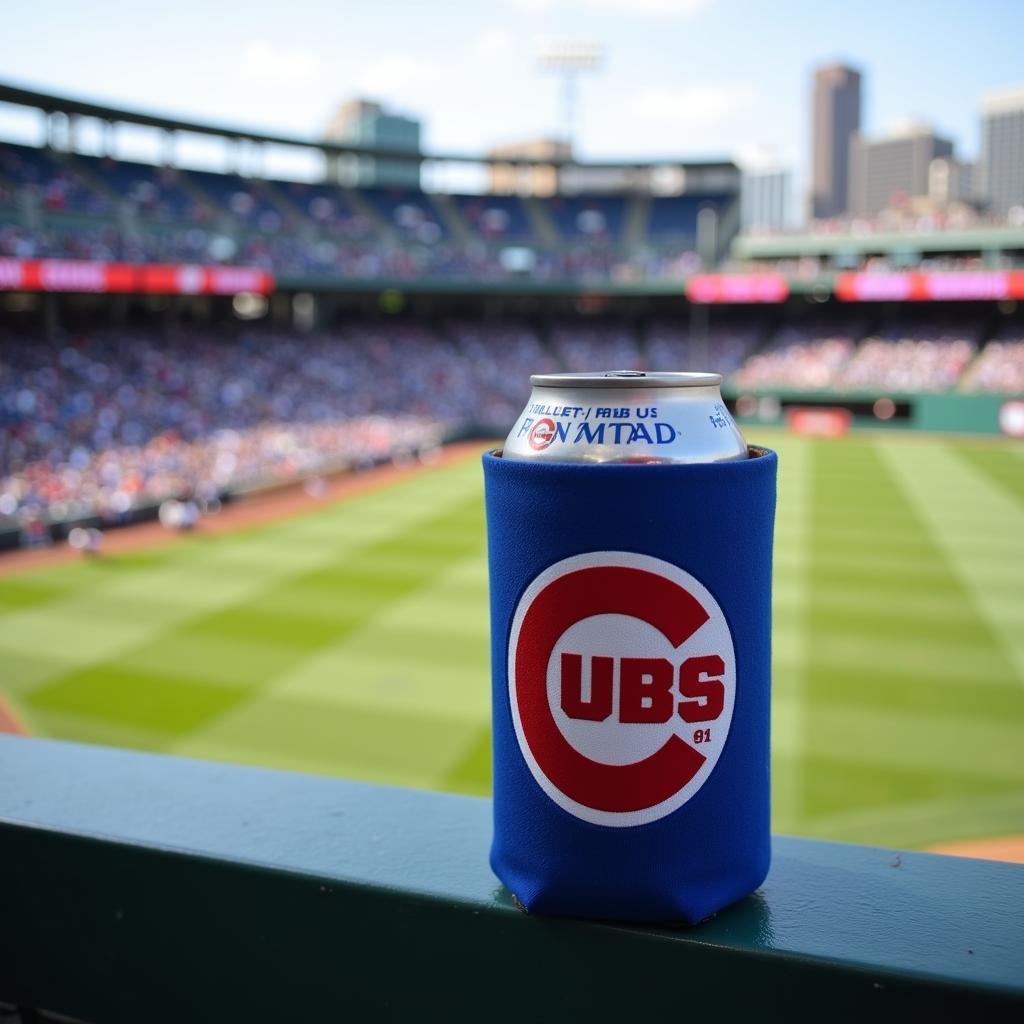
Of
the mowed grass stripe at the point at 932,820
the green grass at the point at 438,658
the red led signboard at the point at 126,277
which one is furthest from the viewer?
the red led signboard at the point at 126,277

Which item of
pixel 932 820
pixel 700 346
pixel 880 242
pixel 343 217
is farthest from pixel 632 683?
pixel 880 242

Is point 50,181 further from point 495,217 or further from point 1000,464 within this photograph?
point 1000,464

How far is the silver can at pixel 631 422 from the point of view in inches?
56.9

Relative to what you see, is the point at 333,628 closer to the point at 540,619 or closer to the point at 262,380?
the point at 540,619

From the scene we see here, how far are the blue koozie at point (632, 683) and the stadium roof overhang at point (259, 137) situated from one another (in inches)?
1492

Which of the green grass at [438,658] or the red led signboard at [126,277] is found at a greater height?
the red led signboard at [126,277]

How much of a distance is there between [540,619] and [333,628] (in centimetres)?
1358

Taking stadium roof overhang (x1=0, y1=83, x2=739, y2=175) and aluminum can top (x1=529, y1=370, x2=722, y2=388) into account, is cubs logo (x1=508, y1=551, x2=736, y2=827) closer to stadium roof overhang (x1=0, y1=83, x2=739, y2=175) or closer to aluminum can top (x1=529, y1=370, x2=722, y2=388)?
aluminum can top (x1=529, y1=370, x2=722, y2=388)

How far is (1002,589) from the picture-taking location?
637 inches

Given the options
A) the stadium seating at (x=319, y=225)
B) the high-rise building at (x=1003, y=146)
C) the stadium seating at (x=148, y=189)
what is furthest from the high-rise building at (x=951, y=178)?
the stadium seating at (x=148, y=189)

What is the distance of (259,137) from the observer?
144 ft

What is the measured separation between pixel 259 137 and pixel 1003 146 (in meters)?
103

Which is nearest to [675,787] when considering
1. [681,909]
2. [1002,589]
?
[681,909]

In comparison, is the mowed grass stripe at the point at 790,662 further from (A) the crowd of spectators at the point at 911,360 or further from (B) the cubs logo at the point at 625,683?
(A) the crowd of spectators at the point at 911,360
